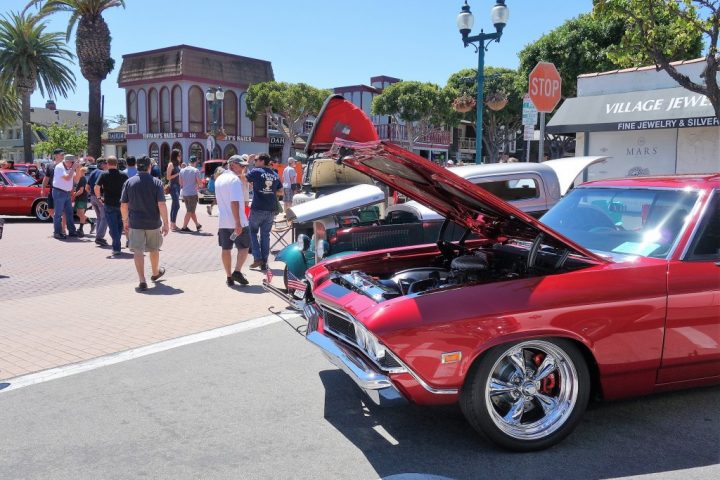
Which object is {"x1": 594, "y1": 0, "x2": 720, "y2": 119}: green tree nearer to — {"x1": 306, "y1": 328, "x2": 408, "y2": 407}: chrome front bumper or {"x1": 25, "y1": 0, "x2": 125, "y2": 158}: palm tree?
{"x1": 306, "y1": 328, "x2": 408, "y2": 407}: chrome front bumper

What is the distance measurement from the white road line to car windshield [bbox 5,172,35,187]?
42.2 feet

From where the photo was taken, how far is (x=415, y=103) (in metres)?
44.4

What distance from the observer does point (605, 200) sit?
4.78m

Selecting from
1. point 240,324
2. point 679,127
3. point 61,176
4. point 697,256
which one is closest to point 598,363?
point 697,256

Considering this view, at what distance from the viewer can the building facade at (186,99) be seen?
43562mm

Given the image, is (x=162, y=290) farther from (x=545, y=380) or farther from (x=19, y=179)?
(x=19, y=179)

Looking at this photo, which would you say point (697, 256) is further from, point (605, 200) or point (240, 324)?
point (240, 324)

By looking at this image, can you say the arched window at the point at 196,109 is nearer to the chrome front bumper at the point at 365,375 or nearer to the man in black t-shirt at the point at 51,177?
the man in black t-shirt at the point at 51,177

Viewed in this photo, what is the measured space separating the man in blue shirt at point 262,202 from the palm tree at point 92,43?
26.5 m

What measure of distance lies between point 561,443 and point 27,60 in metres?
41.1

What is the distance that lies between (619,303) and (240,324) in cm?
437

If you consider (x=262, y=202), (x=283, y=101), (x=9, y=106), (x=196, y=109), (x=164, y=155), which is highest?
(x=283, y=101)

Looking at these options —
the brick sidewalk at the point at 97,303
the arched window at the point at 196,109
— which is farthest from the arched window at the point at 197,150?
the brick sidewalk at the point at 97,303

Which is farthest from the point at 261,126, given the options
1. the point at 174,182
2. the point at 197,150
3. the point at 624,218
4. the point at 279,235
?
the point at 624,218
